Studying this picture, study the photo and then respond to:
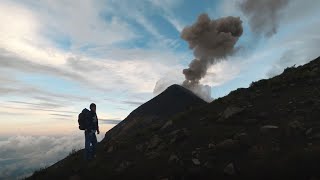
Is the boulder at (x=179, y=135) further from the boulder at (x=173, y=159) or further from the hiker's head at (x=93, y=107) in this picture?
the hiker's head at (x=93, y=107)

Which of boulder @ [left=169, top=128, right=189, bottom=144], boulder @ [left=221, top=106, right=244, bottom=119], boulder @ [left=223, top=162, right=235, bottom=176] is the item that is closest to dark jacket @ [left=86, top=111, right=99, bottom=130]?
boulder @ [left=169, top=128, right=189, bottom=144]

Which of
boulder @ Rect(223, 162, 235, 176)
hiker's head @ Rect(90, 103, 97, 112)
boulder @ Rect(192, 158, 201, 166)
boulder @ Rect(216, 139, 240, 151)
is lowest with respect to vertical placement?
boulder @ Rect(223, 162, 235, 176)

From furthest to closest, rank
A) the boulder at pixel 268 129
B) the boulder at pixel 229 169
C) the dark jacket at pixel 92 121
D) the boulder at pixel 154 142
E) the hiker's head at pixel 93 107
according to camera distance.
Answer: the hiker's head at pixel 93 107 → the dark jacket at pixel 92 121 → the boulder at pixel 154 142 → the boulder at pixel 268 129 → the boulder at pixel 229 169

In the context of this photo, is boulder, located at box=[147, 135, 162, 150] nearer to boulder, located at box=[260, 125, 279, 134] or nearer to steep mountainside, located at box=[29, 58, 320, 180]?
steep mountainside, located at box=[29, 58, 320, 180]

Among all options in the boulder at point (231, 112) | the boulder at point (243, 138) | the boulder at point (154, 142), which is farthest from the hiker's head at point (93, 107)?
the boulder at point (243, 138)

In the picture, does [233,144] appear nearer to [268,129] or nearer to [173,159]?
[268,129]

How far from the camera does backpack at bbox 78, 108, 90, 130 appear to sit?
16.8m

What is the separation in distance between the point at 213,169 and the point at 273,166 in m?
1.92

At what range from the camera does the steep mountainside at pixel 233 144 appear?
37.5 ft

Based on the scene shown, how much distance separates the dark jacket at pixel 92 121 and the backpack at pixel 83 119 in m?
0.14

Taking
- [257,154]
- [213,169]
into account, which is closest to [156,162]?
[213,169]

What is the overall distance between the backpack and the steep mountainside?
65.1 inches

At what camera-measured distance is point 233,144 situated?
1344 cm

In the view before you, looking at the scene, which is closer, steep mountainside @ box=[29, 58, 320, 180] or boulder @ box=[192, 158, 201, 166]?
steep mountainside @ box=[29, 58, 320, 180]
